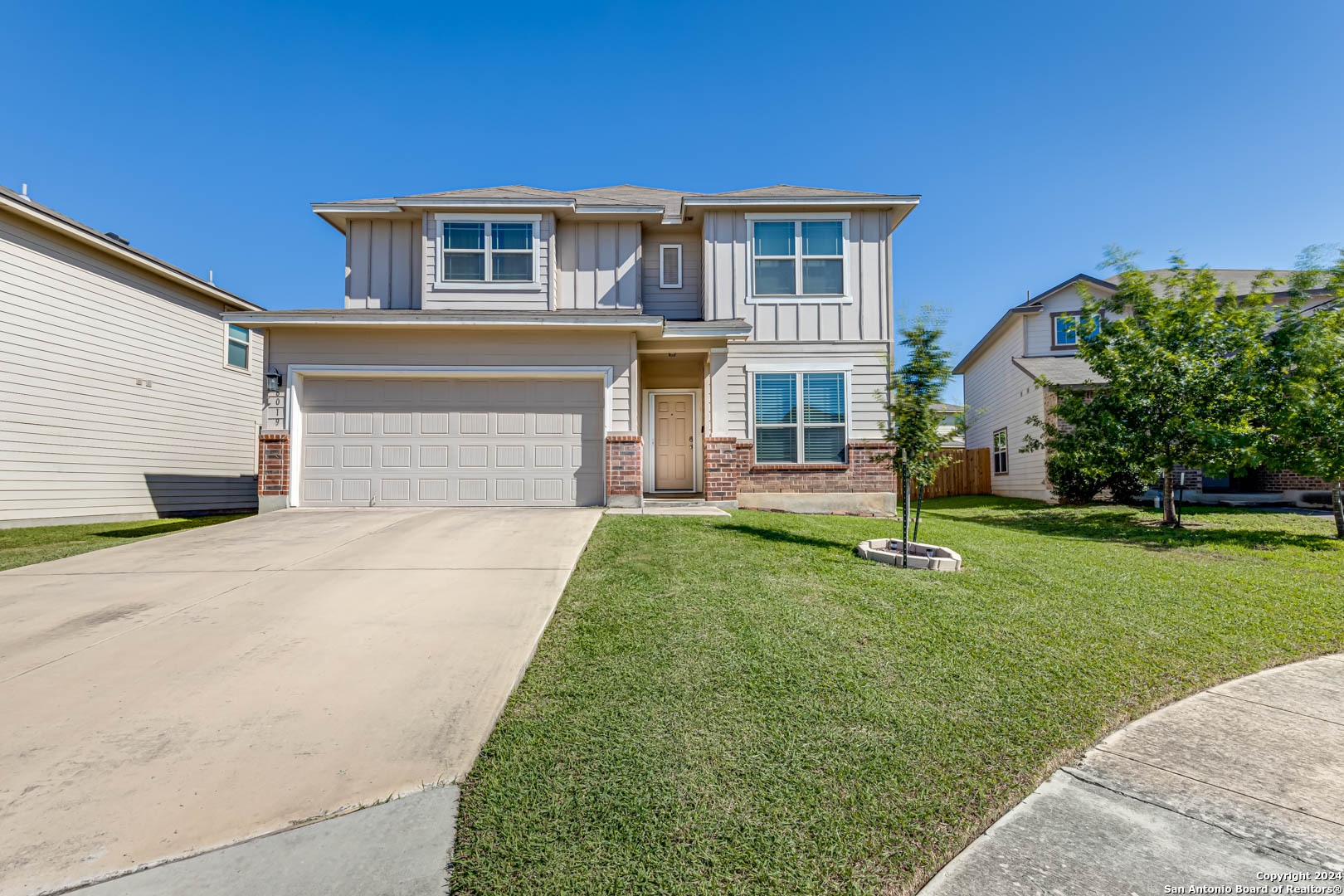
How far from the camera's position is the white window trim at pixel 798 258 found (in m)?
11.5

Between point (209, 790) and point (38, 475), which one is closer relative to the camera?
point (209, 790)

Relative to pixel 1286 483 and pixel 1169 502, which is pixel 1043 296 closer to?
pixel 1286 483

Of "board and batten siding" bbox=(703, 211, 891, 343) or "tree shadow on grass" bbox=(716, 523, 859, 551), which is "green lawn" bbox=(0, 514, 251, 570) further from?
"board and batten siding" bbox=(703, 211, 891, 343)

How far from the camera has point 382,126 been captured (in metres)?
14.6

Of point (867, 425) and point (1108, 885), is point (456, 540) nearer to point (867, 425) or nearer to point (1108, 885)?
point (1108, 885)

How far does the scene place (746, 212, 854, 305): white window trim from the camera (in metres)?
11.5

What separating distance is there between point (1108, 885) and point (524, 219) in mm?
11979

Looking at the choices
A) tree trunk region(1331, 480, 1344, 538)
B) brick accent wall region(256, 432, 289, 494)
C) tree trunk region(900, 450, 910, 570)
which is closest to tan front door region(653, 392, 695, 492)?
tree trunk region(900, 450, 910, 570)

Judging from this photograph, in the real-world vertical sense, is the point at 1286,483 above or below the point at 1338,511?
above

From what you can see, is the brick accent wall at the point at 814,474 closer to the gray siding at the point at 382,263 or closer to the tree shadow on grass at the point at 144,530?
the gray siding at the point at 382,263

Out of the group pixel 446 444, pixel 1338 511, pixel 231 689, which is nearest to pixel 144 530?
pixel 446 444

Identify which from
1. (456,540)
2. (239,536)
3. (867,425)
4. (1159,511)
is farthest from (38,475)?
(1159,511)

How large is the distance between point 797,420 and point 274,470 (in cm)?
906

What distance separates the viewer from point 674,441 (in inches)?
496
